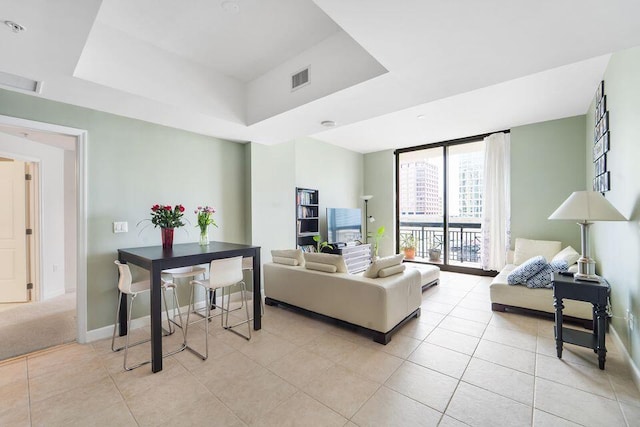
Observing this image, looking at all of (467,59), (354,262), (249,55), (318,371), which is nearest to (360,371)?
(318,371)

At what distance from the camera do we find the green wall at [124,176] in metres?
2.78

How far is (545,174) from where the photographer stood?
4695 millimetres

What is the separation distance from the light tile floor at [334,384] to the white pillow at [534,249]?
1.87 meters

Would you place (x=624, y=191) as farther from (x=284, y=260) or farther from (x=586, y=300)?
(x=284, y=260)


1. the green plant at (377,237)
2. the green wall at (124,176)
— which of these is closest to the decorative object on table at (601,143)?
the green plant at (377,237)

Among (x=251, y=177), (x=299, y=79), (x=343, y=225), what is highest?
(x=299, y=79)

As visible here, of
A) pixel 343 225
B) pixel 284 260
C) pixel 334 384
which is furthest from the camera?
pixel 343 225

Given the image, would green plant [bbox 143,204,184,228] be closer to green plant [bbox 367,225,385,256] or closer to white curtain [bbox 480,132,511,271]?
green plant [bbox 367,225,385,256]

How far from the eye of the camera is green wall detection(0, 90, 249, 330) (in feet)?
9.12

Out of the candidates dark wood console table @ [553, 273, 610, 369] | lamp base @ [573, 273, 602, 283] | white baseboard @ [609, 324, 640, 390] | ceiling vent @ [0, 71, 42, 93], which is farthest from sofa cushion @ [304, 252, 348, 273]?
ceiling vent @ [0, 71, 42, 93]

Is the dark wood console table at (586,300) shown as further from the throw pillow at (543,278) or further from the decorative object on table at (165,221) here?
the decorative object on table at (165,221)

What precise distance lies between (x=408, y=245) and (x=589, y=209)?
4377 mm

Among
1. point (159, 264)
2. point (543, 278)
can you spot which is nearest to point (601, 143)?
point (543, 278)

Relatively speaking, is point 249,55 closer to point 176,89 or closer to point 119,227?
point 176,89
